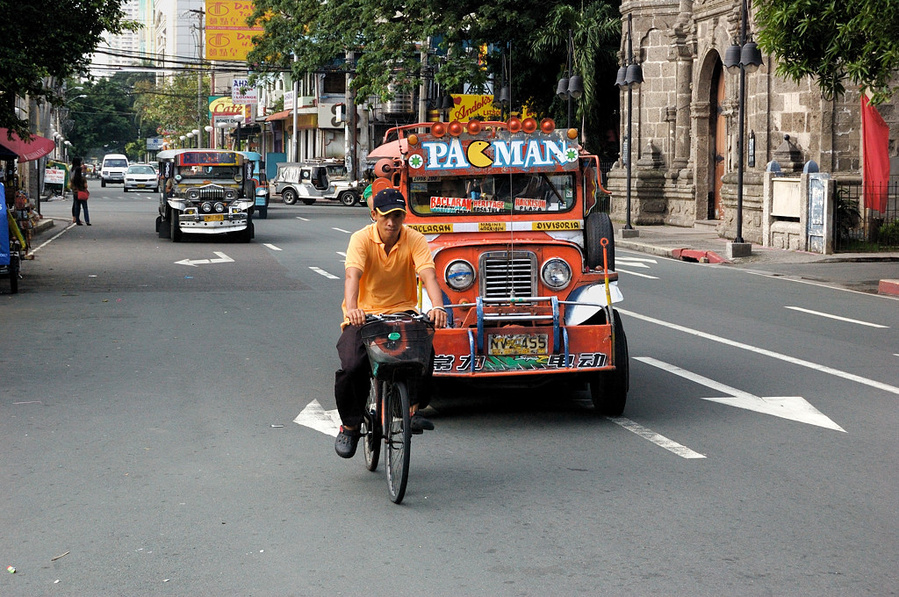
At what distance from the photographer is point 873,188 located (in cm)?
2403

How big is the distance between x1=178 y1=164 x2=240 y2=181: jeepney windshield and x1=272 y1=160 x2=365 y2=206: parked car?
24492 mm

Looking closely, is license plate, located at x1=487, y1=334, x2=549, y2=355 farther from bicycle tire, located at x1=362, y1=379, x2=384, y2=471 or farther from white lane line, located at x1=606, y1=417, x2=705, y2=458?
bicycle tire, located at x1=362, y1=379, x2=384, y2=471

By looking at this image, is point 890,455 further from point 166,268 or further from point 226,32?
point 226,32

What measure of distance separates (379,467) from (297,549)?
1678mm

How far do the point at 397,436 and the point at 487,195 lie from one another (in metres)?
3.53

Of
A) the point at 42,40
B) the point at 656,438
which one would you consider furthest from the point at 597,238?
the point at 42,40

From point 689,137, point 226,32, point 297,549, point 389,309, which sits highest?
point 226,32

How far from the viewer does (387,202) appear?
6660 millimetres

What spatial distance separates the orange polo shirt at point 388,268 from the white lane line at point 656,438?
1.96m

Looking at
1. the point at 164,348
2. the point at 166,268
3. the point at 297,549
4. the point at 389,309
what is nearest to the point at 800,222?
the point at 166,268

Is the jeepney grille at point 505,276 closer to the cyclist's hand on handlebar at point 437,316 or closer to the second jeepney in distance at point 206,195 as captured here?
the cyclist's hand on handlebar at point 437,316

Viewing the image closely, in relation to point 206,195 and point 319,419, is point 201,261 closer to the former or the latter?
point 206,195

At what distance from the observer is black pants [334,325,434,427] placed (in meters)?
6.60

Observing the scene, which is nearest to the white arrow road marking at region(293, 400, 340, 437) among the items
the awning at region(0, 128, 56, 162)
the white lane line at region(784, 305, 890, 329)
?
Result: the white lane line at region(784, 305, 890, 329)
